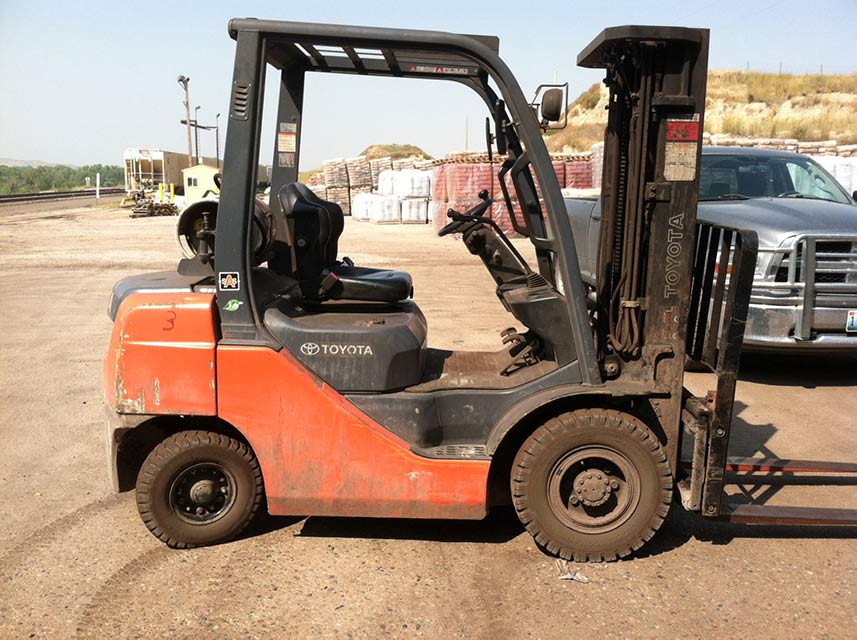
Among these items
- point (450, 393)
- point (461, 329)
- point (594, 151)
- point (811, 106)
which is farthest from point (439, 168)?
point (811, 106)

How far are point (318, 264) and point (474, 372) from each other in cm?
108

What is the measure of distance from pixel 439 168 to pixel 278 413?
70.6ft

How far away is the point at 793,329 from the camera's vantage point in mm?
7012

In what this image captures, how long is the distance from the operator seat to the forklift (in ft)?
0.04

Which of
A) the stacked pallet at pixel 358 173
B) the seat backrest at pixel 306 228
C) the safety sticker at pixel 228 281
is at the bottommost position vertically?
the safety sticker at pixel 228 281

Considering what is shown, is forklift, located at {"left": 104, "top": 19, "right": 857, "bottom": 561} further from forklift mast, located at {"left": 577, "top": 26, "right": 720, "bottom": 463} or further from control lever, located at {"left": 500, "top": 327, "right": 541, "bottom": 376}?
control lever, located at {"left": 500, "top": 327, "right": 541, "bottom": 376}

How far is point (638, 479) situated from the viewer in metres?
3.86

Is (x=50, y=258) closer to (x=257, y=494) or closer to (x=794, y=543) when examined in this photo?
(x=257, y=494)

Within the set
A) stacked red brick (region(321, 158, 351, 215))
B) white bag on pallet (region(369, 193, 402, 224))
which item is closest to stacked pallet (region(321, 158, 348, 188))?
stacked red brick (region(321, 158, 351, 215))

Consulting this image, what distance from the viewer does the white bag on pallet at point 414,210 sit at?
95.3 feet

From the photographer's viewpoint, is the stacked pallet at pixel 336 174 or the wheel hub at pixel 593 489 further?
the stacked pallet at pixel 336 174

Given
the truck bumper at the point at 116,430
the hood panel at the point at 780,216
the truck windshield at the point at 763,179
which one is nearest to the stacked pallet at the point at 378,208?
the truck windshield at the point at 763,179

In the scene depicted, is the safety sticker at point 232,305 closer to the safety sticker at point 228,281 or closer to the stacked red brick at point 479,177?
the safety sticker at point 228,281

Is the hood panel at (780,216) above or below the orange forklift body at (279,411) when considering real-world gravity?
above
